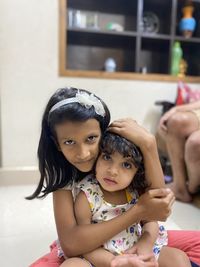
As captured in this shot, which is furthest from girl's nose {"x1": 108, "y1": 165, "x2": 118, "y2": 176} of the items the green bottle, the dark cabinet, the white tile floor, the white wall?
the green bottle

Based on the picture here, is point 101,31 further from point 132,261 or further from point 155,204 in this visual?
point 132,261

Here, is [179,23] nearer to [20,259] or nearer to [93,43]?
[93,43]

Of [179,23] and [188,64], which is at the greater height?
[179,23]

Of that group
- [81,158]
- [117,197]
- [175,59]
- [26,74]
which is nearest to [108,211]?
[117,197]

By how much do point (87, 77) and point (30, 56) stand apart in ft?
1.33

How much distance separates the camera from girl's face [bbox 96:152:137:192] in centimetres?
67

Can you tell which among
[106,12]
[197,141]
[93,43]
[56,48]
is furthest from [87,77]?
[197,141]

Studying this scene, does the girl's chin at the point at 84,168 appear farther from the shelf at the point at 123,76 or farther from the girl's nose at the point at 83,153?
the shelf at the point at 123,76

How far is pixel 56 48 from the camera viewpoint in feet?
6.41

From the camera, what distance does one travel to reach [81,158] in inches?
26.0

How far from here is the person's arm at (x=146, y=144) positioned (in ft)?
2.23

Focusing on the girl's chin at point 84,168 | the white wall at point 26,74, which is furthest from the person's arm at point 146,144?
the white wall at point 26,74

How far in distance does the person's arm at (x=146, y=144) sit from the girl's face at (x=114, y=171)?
38 millimetres

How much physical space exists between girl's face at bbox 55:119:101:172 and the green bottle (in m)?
1.77
